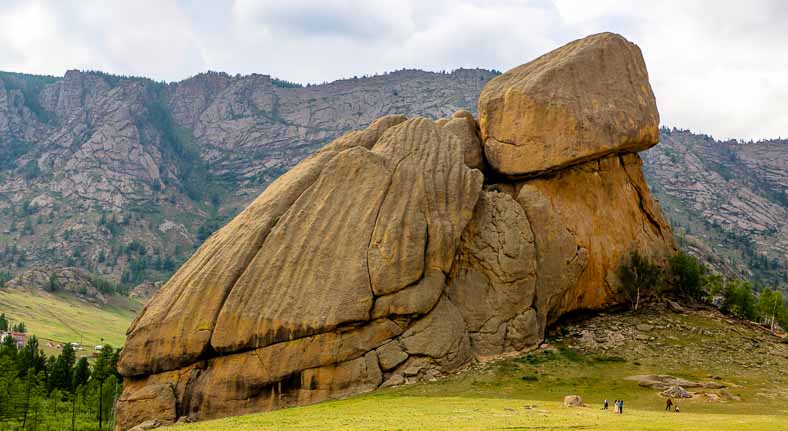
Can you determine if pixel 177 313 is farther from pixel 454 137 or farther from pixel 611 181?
pixel 611 181

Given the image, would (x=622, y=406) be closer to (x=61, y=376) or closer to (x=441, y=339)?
(x=441, y=339)

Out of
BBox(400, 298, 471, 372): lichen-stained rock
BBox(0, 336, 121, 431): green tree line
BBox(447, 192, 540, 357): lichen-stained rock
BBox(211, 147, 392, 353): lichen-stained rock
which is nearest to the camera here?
BBox(211, 147, 392, 353): lichen-stained rock

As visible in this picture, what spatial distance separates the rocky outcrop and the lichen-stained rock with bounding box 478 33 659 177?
1346 millimetres

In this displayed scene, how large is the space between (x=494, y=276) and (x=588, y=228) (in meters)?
15.6

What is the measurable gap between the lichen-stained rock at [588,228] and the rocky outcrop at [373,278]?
7.4 inches

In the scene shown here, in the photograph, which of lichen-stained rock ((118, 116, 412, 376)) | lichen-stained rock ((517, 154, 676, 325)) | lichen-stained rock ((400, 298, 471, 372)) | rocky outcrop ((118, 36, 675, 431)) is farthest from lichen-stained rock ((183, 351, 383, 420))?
lichen-stained rock ((517, 154, 676, 325))

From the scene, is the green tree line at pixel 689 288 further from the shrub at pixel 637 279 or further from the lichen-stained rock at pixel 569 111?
the lichen-stained rock at pixel 569 111

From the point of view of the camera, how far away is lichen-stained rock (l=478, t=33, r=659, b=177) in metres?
77.8

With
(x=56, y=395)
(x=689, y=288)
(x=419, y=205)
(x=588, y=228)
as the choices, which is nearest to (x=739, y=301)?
(x=689, y=288)

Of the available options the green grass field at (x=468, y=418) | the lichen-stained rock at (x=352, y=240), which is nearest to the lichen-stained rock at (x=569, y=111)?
the lichen-stained rock at (x=352, y=240)

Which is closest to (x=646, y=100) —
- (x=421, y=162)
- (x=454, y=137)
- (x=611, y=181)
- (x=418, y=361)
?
(x=611, y=181)

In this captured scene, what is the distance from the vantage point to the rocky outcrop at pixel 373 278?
198 feet

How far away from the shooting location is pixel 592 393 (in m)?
59.4

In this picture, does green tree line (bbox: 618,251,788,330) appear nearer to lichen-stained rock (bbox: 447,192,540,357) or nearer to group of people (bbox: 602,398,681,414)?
lichen-stained rock (bbox: 447,192,540,357)
